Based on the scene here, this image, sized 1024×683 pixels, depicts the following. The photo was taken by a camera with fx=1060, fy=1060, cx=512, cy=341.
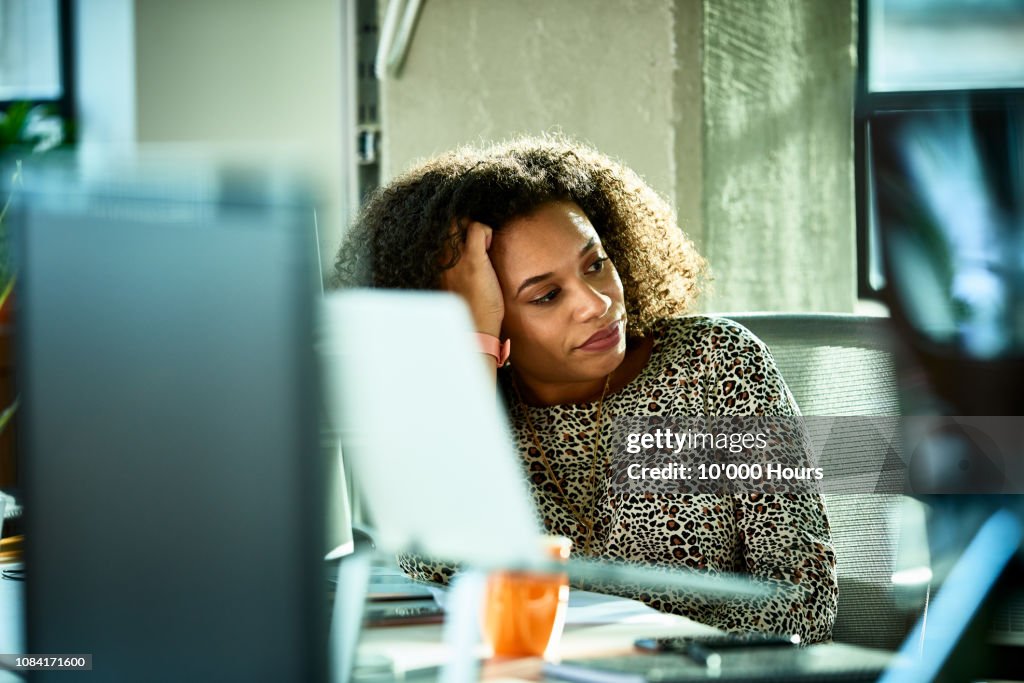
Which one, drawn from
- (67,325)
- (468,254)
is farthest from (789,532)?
(67,325)

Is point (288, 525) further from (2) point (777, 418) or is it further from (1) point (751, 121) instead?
(1) point (751, 121)

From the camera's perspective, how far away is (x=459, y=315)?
44cm

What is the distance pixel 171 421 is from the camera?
1.25 feet

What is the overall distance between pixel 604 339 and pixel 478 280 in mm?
151

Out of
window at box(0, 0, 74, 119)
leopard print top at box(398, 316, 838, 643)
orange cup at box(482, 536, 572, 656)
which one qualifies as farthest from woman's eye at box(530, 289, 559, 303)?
window at box(0, 0, 74, 119)

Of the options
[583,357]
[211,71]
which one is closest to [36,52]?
[211,71]

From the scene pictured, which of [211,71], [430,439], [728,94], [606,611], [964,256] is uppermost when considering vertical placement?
[211,71]

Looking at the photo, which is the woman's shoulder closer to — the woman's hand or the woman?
the woman

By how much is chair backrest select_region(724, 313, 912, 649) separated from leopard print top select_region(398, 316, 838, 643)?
8cm

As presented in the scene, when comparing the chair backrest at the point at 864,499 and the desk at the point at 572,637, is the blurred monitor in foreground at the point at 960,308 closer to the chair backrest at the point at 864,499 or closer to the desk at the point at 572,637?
the chair backrest at the point at 864,499

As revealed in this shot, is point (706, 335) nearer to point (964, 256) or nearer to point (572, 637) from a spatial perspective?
point (964, 256)

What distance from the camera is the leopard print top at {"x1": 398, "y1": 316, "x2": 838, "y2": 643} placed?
102 cm

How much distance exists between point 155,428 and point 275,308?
63mm

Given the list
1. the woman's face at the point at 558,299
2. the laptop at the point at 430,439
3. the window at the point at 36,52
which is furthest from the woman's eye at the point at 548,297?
the window at the point at 36,52
